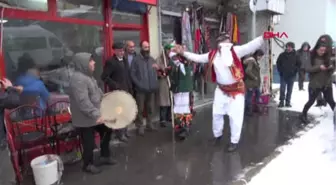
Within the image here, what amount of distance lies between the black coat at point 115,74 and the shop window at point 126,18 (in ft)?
3.76

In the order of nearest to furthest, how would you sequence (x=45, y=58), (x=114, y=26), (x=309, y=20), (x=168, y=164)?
(x=168, y=164), (x=45, y=58), (x=114, y=26), (x=309, y=20)

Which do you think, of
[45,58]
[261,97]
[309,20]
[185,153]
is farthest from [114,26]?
[309,20]

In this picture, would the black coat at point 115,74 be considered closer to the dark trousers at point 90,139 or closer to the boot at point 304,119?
the dark trousers at point 90,139

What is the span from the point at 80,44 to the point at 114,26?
0.87 meters

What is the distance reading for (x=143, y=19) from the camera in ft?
22.3

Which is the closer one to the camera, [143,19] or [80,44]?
[80,44]

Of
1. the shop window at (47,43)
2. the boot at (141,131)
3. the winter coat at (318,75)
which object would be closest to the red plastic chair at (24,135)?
the shop window at (47,43)

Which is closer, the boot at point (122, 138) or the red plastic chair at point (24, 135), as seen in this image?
the red plastic chair at point (24, 135)

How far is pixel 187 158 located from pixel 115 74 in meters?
1.83

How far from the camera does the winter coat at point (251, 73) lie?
6989 mm

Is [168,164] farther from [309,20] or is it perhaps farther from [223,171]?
[309,20]

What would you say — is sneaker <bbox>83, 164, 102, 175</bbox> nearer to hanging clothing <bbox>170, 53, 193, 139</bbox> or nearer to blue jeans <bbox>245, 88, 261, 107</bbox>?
hanging clothing <bbox>170, 53, 193, 139</bbox>

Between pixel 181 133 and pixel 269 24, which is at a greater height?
pixel 269 24

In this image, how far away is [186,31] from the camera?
788 cm
